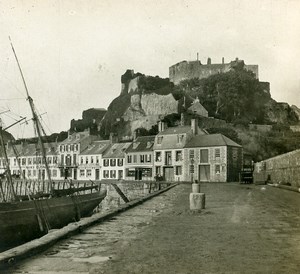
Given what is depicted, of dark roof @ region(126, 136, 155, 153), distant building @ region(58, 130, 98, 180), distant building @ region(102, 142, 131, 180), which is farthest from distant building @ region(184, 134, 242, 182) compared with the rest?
distant building @ region(58, 130, 98, 180)

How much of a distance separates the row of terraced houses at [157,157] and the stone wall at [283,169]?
817 cm

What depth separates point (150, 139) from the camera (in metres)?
69.2

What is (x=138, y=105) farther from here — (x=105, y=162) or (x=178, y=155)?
Result: (x=178, y=155)

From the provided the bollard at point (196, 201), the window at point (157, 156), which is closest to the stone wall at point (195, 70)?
the window at point (157, 156)

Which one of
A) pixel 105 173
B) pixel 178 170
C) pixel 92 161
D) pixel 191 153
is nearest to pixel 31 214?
pixel 191 153

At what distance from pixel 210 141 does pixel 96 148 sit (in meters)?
Answer: 26.4

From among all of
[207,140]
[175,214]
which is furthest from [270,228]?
[207,140]

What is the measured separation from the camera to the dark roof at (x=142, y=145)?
67.3 m

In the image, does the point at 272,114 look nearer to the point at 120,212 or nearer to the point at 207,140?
the point at 207,140

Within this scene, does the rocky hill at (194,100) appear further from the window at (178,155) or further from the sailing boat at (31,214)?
the sailing boat at (31,214)

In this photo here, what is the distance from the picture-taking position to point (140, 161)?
6688 centimetres

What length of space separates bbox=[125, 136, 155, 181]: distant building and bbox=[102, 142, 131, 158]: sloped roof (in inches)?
92.4

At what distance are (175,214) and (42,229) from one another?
10.9m

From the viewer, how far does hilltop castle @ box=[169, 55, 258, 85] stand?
116 meters
